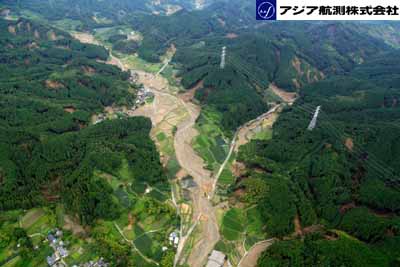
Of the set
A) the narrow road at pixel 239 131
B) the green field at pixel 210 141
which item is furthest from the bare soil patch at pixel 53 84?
the narrow road at pixel 239 131

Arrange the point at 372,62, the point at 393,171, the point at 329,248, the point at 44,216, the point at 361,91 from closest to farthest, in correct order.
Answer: the point at 329,248
the point at 44,216
the point at 393,171
the point at 361,91
the point at 372,62

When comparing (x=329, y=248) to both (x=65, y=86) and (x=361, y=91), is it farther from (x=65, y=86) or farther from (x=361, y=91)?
(x=65, y=86)

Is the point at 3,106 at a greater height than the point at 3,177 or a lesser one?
greater

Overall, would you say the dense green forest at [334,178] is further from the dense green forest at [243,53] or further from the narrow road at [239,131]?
the dense green forest at [243,53]

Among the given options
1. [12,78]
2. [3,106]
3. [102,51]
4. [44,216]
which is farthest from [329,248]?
[102,51]

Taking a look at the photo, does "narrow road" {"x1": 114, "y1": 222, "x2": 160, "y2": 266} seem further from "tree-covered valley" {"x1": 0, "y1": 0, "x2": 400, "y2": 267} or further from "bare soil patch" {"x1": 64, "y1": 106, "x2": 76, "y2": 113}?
"bare soil patch" {"x1": 64, "y1": 106, "x2": 76, "y2": 113}

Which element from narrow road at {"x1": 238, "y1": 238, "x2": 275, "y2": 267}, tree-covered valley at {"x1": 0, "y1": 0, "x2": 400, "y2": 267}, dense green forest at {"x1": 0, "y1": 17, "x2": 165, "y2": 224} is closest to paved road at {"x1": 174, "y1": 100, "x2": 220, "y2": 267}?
tree-covered valley at {"x1": 0, "y1": 0, "x2": 400, "y2": 267}
